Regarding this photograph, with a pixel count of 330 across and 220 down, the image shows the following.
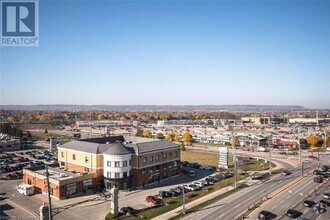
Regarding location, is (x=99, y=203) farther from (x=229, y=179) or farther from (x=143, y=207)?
(x=229, y=179)

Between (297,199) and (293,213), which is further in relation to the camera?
(297,199)

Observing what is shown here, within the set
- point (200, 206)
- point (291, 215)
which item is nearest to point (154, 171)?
point (200, 206)

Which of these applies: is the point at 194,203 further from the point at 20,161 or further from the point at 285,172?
the point at 20,161

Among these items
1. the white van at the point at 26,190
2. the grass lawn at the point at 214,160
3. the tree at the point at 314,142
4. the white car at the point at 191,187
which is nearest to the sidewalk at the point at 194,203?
the white car at the point at 191,187

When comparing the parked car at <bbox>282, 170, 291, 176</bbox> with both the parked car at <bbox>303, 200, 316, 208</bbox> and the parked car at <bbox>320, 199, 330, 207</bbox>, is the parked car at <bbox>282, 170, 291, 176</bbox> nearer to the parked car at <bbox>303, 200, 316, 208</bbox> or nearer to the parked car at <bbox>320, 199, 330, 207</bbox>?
the parked car at <bbox>320, 199, 330, 207</bbox>

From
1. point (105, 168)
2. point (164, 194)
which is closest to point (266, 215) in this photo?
point (164, 194)

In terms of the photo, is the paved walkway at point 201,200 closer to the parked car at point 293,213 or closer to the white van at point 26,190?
the parked car at point 293,213
